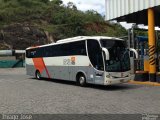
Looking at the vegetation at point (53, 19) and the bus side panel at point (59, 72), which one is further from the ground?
the vegetation at point (53, 19)

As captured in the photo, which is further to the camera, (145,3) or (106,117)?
(145,3)

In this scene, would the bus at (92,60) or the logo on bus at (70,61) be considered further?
the logo on bus at (70,61)

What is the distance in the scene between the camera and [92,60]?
19094 millimetres

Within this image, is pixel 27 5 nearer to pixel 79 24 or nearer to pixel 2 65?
pixel 79 24

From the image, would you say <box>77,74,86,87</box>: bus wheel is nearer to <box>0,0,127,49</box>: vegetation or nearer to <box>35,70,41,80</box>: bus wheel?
<box>35,70,41,80</box>: bus wheel

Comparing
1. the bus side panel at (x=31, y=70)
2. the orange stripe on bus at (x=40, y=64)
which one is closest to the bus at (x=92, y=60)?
the orange stripe on bus at (x=40, y=64)

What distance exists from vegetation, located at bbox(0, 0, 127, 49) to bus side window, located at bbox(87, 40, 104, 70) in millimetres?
44842

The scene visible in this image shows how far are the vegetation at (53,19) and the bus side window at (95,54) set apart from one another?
4484 cm

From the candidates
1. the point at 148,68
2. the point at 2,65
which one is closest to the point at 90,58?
the point at 148,68

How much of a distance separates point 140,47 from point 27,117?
19.7 m

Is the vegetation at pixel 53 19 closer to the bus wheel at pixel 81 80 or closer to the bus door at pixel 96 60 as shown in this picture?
the bus wheel at pixel 81 80

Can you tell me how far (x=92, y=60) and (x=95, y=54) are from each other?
43 cm

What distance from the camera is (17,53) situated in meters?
54.4

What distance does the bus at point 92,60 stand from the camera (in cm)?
1841
